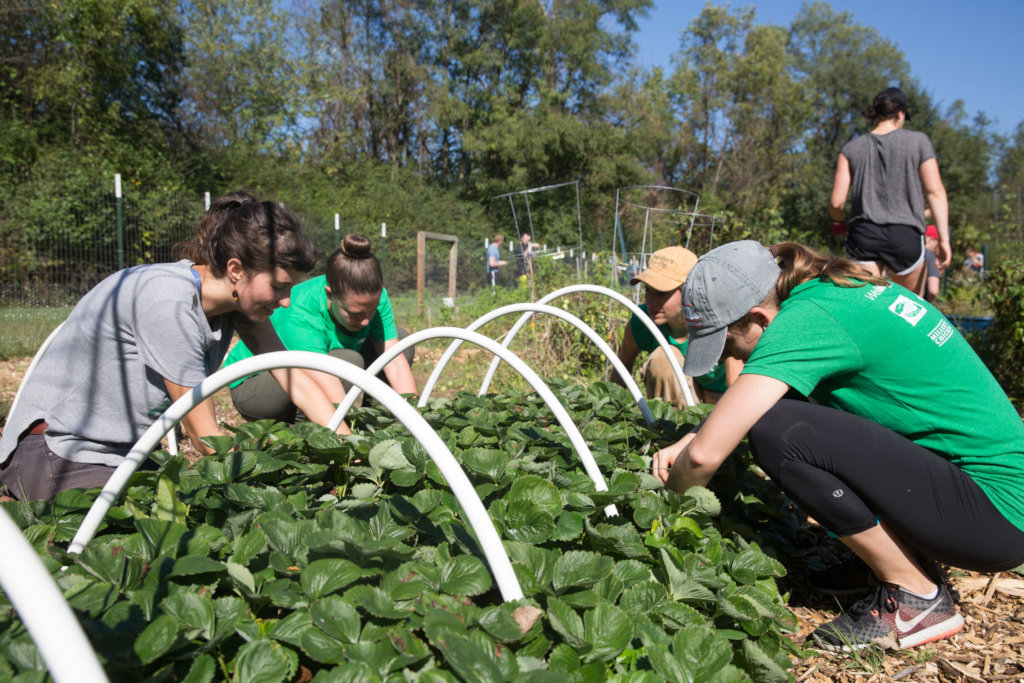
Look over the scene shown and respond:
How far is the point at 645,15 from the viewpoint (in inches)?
1101

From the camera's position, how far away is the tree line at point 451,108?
49.0 ft

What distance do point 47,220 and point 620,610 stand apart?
9701 mm

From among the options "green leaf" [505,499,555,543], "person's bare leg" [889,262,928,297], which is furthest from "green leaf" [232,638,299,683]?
"person's bare leg" [889,262,928,297]

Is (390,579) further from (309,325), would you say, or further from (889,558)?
(309,325)

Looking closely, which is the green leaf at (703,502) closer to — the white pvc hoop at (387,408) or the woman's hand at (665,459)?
the woman's hand at (665,459)

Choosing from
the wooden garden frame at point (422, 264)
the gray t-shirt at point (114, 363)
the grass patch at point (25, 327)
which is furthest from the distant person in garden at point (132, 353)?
the wooden garden frame at point (422, 264)

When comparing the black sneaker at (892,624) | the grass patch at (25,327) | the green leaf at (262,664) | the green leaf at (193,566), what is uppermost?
the green leaf at (193,566)

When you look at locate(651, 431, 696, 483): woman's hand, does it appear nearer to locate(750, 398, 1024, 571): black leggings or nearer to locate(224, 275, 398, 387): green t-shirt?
locate(750, 398, 1024, 571): black leggings

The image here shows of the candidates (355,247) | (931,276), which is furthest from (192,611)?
(931,276)

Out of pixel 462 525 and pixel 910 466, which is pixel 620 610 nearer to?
pixel 462 525

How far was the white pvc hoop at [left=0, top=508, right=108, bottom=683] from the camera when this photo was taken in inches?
19.4

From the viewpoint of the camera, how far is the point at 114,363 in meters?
1.85

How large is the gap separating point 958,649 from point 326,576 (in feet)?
5.66

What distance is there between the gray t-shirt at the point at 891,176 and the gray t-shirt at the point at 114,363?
336 centimetres
